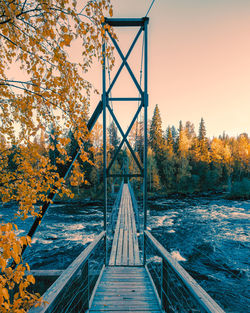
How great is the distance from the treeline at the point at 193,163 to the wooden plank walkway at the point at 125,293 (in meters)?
20.8

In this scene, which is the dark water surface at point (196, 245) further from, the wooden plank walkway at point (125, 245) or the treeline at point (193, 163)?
the treeline at point (193, 163)

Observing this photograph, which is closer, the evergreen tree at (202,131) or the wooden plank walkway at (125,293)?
the wooden plank walkway at (125,293)

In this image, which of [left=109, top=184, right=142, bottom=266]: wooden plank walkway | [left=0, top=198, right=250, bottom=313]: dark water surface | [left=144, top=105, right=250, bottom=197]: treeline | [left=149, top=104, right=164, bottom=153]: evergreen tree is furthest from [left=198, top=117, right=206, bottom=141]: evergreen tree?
[left=109, top=184, right=142, bottom=266]: wooden plank walkway

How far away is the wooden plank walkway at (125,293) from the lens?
1.92 metres

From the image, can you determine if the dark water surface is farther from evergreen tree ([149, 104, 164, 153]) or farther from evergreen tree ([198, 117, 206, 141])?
evergreen tree ([198, 117, 206, 141])

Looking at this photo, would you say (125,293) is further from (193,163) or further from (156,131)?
(193,163)

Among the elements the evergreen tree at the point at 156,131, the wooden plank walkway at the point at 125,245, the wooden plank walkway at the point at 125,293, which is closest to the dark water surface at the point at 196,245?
the wooden plank walkway at the point at 125,245

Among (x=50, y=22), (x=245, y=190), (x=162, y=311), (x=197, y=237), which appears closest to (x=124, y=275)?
(x=162, y=311)

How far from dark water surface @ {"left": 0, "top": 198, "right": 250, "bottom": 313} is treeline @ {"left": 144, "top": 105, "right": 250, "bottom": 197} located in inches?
474

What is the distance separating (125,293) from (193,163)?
27044mm

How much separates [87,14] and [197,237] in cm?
1016

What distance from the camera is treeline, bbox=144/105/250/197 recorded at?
24.9 meters

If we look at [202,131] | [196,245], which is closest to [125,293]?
[196,245]

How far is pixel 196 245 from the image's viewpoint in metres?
8.20
